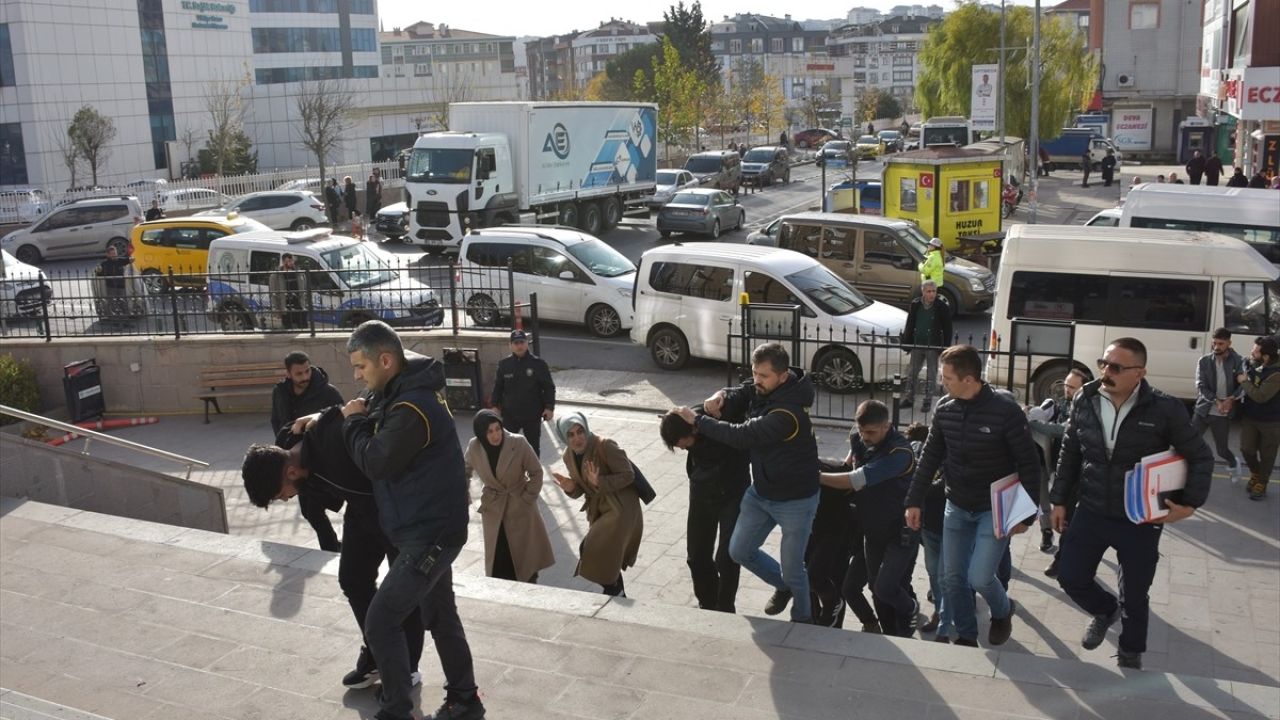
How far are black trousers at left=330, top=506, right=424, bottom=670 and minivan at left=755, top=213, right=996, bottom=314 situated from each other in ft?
46.9

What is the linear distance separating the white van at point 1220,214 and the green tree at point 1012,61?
28.7 metres

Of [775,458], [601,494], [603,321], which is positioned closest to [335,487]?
[601,494]

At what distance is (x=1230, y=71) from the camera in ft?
100

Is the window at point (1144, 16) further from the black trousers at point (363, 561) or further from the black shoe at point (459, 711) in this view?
the black shoe at point (459, 711)

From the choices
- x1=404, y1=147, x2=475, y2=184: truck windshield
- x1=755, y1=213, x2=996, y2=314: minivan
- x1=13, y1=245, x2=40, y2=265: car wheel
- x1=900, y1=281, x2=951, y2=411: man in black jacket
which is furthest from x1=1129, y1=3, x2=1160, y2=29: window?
x1=900, y1=281, x2=951, y2=411: man in black jacket

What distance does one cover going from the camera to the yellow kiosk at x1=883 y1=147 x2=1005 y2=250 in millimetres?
24031

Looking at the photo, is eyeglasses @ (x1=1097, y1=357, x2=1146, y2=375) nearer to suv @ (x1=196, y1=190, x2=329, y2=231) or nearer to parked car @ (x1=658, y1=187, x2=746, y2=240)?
parked car @ (x1=658, y1=187, x2=746, y2=240)

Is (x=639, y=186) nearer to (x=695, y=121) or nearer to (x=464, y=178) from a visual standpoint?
(x=464, y=178)

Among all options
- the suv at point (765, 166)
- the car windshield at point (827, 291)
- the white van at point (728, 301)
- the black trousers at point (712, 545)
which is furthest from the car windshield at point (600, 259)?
the suv at point (765, 166)

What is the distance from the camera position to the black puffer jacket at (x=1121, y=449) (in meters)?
5.64

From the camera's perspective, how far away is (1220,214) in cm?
1736

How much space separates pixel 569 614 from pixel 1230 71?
98.3ft

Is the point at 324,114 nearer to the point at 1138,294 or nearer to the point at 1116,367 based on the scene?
the point at 1138,294

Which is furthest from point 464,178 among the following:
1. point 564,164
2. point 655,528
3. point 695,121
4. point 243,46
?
point 243,46
